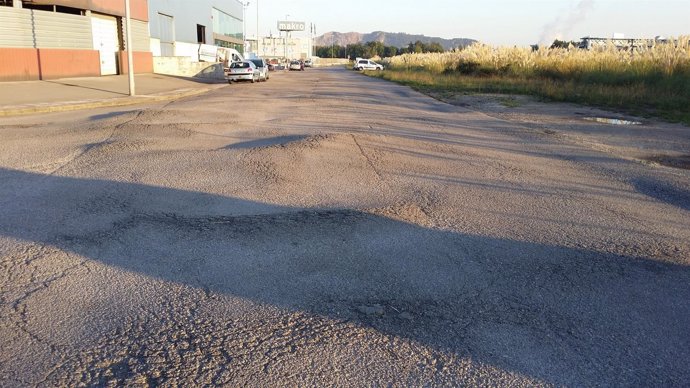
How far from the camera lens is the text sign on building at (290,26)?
12362cm

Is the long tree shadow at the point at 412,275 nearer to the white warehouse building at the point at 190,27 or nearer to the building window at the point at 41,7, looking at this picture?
the building window at the point at 41,7

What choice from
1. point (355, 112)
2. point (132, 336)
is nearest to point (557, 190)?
point (132, 336)

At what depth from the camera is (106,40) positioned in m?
34.0

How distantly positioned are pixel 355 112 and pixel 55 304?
14.3m

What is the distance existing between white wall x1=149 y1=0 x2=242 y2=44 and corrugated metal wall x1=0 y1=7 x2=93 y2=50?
485 inches

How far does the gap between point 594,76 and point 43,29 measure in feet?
86.7

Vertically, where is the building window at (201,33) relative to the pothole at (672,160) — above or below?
above

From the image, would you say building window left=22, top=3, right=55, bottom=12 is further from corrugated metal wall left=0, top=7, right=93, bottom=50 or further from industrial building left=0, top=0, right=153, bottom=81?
corrugated metal wall left=0, top=7, right=93, bottom=50

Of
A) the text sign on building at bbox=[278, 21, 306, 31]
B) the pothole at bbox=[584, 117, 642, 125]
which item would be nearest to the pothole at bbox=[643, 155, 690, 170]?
the pothole at bbox=[584, 117, 642, 125]

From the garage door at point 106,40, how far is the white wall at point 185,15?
7.53 meters

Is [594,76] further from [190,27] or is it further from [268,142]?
[190,27]

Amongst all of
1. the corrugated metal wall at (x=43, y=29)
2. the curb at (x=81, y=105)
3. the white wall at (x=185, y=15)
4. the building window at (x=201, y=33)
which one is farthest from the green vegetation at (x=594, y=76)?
the building window at (x=201, y=33)

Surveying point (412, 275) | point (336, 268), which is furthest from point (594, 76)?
point (336, 268)

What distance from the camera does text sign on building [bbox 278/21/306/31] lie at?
124m
